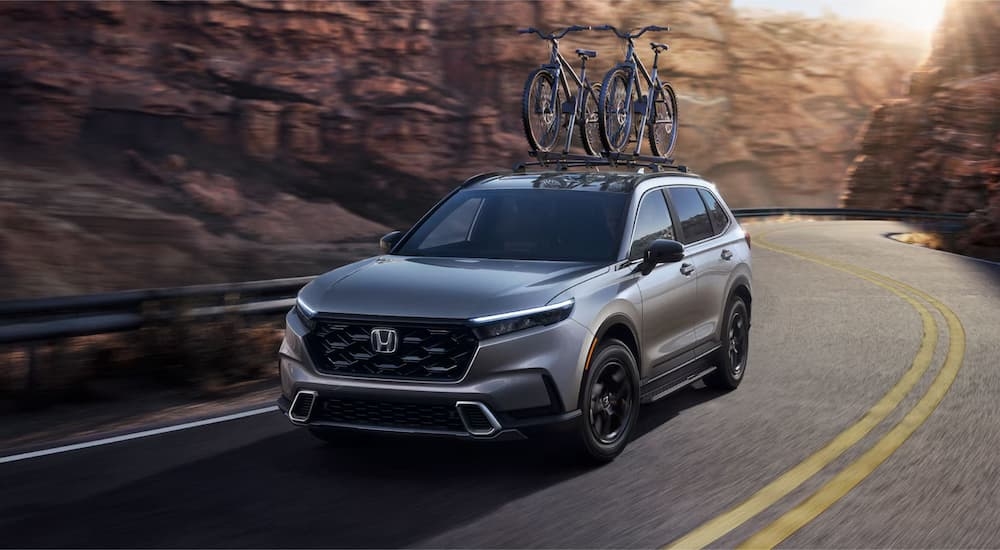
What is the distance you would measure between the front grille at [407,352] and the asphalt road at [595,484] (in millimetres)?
626

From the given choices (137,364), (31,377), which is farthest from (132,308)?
(31,377)

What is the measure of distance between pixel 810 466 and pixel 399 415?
2.41 m

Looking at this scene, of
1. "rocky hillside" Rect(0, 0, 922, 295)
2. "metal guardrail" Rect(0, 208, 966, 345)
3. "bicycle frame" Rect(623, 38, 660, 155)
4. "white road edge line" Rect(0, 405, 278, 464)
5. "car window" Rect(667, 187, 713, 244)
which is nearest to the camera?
"white road edge line" Rect(0, 405, 278, 464)

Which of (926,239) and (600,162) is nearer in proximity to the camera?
(600,162)

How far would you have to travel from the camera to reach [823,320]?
1348cm

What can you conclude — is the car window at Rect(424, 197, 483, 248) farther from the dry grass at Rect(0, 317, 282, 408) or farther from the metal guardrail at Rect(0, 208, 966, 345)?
the metal guardrail at Rect(0, 208, 966, 345)

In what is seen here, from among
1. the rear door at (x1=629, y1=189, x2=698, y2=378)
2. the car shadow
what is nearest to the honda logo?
the car shadow

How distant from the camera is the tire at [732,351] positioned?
8.80 meters

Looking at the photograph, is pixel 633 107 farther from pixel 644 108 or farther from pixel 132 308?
pixel 132 308

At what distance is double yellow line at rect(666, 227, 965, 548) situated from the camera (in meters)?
5.34

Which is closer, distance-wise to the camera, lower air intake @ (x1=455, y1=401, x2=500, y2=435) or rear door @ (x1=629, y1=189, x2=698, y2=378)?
lower air intake @ (x1=455, y1=401, x2=500, y2=435)

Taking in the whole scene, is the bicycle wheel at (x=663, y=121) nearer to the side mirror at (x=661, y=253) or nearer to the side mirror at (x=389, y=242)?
the side mirror at (x=389, y=242)

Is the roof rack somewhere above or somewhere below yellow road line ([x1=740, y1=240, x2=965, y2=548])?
above

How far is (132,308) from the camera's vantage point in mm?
9562
